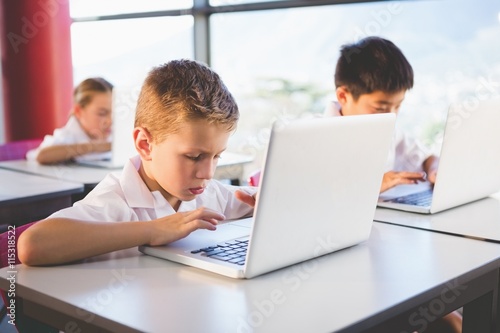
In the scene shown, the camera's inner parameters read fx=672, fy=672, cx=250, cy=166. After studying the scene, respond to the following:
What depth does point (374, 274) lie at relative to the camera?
4.28 feet

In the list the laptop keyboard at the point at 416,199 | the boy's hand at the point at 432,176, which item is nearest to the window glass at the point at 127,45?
the boy's hand at the point at 432,176

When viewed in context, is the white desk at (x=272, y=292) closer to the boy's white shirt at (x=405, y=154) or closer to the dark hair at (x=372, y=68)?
the dark hair at (x=372, y=68)

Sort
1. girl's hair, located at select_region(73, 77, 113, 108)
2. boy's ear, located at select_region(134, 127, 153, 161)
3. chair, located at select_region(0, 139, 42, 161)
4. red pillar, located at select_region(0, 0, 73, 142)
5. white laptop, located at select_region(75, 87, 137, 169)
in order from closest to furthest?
boy's ear, located at select_region(134, 127, 153, 161) → white laptop, located at select_region(75, 87, 137, 169) → chair, located at select_region(0, 139, 42, 161) → girl's hair, located at select_region(73, 77, 113, 108) → red pillar, located at select_region(0, 0, 73, 142)

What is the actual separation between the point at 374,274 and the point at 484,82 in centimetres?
219

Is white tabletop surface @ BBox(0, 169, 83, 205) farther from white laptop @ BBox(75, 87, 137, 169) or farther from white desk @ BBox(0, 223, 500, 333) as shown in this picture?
white desk @ BBox(0, 223, 500, 333)

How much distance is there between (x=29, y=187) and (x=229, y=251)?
50.2 inches

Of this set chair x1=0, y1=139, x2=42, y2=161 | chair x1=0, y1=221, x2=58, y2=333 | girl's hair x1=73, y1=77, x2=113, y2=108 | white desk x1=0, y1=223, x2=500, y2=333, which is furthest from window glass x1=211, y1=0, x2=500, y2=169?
chair x1=0, y1=221, x2=58, y2=333

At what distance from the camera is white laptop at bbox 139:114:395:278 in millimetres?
1174

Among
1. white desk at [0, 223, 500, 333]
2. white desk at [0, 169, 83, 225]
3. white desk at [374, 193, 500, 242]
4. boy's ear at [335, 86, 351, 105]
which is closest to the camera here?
white desk at [0, 223, 500, 333]

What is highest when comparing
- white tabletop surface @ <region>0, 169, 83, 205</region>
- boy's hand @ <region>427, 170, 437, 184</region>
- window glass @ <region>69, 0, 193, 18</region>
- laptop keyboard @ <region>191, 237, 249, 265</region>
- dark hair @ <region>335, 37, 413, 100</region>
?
window glass @ <region>69, 0, 193, 18</region>

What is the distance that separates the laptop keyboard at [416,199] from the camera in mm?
2012

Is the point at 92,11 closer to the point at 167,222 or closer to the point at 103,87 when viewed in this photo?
the point at 103,87

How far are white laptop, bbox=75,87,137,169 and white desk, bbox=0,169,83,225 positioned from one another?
39 centimetres

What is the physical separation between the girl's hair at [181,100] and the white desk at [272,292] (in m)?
0.32
